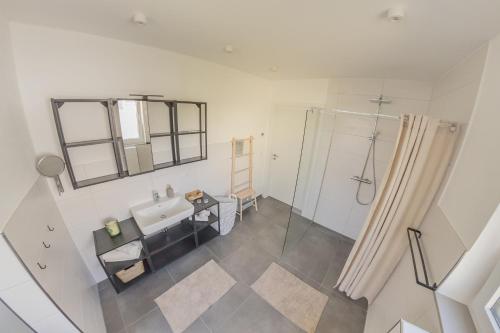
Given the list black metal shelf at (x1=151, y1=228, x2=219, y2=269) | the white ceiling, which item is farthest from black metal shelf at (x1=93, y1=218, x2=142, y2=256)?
the white ceiling

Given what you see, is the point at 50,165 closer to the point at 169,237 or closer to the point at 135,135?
the point at 135,135

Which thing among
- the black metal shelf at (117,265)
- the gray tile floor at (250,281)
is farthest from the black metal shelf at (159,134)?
the gray tile floor at (250,281)

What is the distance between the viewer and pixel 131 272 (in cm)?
205

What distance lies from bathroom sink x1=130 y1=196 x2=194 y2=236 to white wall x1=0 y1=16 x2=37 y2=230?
0.96 m

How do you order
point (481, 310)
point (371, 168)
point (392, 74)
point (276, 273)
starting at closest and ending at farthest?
point (481, 310) < point (392, 74) < point (276, 273) < point (371, 168)

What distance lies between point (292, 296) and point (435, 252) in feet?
4.91

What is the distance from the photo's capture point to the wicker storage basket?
199cm

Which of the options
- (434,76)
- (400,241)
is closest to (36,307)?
(400,241)

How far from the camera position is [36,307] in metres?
1.03

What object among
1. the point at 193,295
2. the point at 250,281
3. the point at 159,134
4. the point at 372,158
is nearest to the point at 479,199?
the point at 372,158

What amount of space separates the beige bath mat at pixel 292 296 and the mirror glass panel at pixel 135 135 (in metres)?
1.98

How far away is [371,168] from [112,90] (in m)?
3.42

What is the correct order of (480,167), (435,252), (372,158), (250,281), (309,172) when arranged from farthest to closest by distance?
(309,172) → (372,158) → (250,281) → (435,252) → (480,167)

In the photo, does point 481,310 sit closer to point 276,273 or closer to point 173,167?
point 276,273
